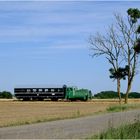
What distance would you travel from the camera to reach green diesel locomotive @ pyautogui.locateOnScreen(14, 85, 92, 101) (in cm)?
10138

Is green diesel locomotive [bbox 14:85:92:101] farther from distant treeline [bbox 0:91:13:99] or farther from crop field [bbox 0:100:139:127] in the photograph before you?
crop field [bbox 0:100:139:127]

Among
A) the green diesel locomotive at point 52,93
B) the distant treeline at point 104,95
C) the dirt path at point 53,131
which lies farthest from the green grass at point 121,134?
the distant treeline at point 104,95

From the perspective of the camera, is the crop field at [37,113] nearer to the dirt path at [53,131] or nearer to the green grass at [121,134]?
the dirt path at [53,131]

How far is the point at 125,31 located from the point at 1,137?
184 ft

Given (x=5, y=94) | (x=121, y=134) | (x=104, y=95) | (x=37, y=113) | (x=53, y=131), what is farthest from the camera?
(x=104, y=95)

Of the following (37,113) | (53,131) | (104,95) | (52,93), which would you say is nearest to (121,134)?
(53,131)

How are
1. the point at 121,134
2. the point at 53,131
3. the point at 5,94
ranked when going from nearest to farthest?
the point at 121,134
the point at 53,131
the point at 5,94

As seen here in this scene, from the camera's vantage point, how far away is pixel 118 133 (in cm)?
1716

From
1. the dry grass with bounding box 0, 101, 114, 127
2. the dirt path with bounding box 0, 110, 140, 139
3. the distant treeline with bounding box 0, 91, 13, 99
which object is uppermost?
the distant treeline with bounding box 0, 91, 13, 99

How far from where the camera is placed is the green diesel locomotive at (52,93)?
101m

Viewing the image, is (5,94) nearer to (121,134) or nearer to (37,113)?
(37,113)

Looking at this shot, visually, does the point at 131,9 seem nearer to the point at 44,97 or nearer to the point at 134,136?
the point at 44,97

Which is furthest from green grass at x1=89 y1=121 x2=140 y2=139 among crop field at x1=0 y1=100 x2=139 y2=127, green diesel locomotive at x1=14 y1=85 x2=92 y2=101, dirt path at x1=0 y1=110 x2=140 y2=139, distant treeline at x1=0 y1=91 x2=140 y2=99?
distant treeline at x1=0 y1=91 x2=140 y2=99

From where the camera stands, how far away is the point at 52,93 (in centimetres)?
10138
